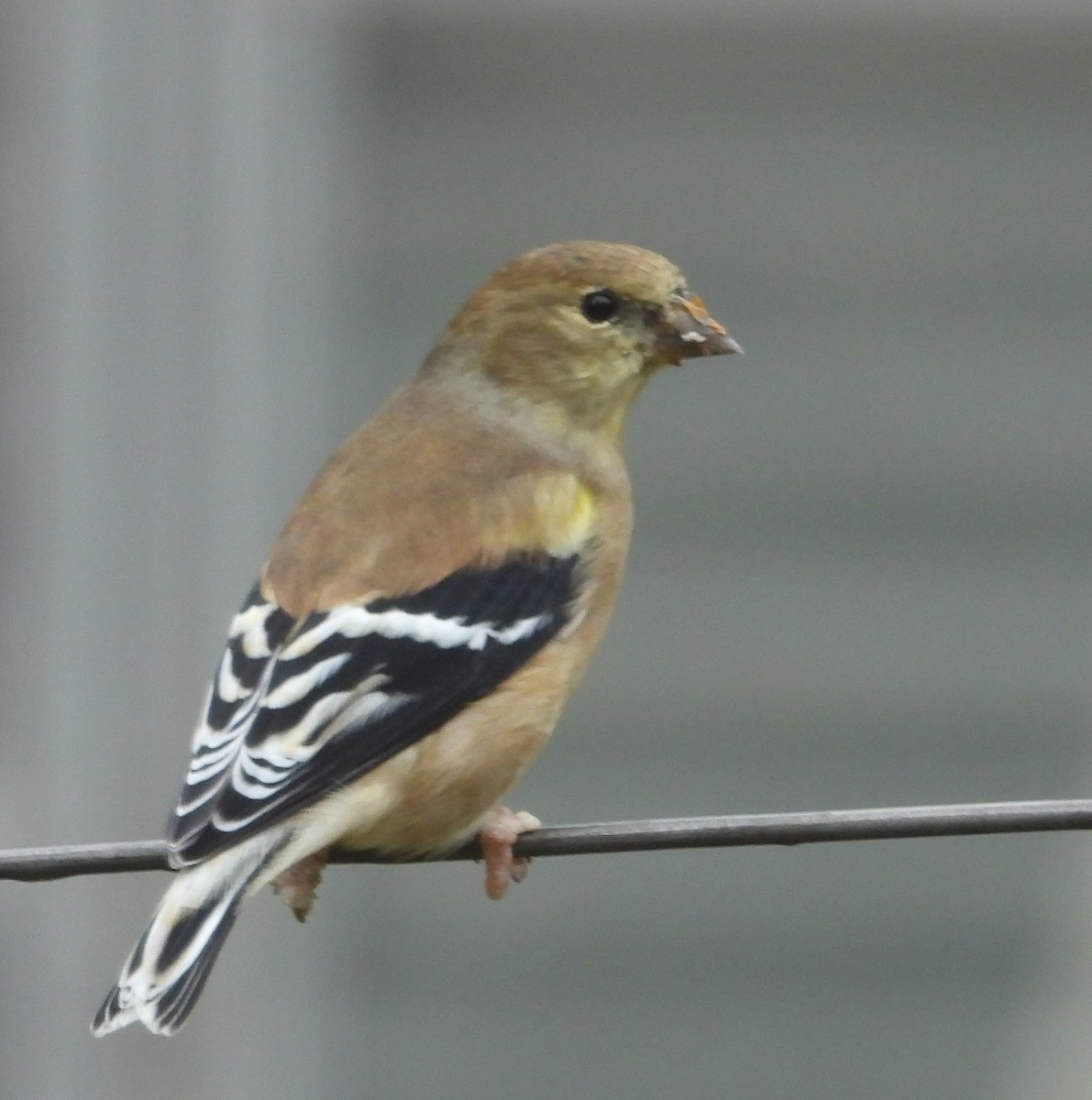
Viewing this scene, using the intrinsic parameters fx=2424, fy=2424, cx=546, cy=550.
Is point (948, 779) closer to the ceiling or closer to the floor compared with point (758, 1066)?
closer to the ceiling

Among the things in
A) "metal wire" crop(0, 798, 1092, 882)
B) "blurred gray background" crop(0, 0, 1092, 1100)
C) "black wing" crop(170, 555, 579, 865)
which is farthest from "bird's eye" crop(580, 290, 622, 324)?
"blurred gray background" crop(0, 0, 1092, 1100)

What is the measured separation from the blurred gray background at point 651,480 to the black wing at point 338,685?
2.95 meters

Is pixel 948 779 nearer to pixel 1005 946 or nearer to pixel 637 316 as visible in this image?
pixel 1005 946

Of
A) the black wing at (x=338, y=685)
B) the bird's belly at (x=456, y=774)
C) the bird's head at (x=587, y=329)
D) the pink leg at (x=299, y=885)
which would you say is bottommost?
the pink leg at (x=299, y=885)

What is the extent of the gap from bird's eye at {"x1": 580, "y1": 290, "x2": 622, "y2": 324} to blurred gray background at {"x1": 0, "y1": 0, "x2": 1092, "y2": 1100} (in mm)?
2432

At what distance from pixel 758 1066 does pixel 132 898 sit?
2.05 m

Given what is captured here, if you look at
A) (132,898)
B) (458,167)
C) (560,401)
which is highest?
(458,167)

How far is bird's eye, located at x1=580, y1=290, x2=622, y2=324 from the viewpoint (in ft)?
17.0

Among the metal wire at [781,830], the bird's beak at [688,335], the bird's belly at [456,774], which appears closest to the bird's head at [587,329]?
the bird's beak at [688,335]

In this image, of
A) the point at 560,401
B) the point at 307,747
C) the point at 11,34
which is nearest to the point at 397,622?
the point at 307,747

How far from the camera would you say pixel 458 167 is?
7766 mm

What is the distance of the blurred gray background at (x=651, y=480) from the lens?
7488 mm

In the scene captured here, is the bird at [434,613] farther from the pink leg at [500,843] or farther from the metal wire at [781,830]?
the metal wire at [781,830]

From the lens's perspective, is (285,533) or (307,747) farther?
(285,533)
